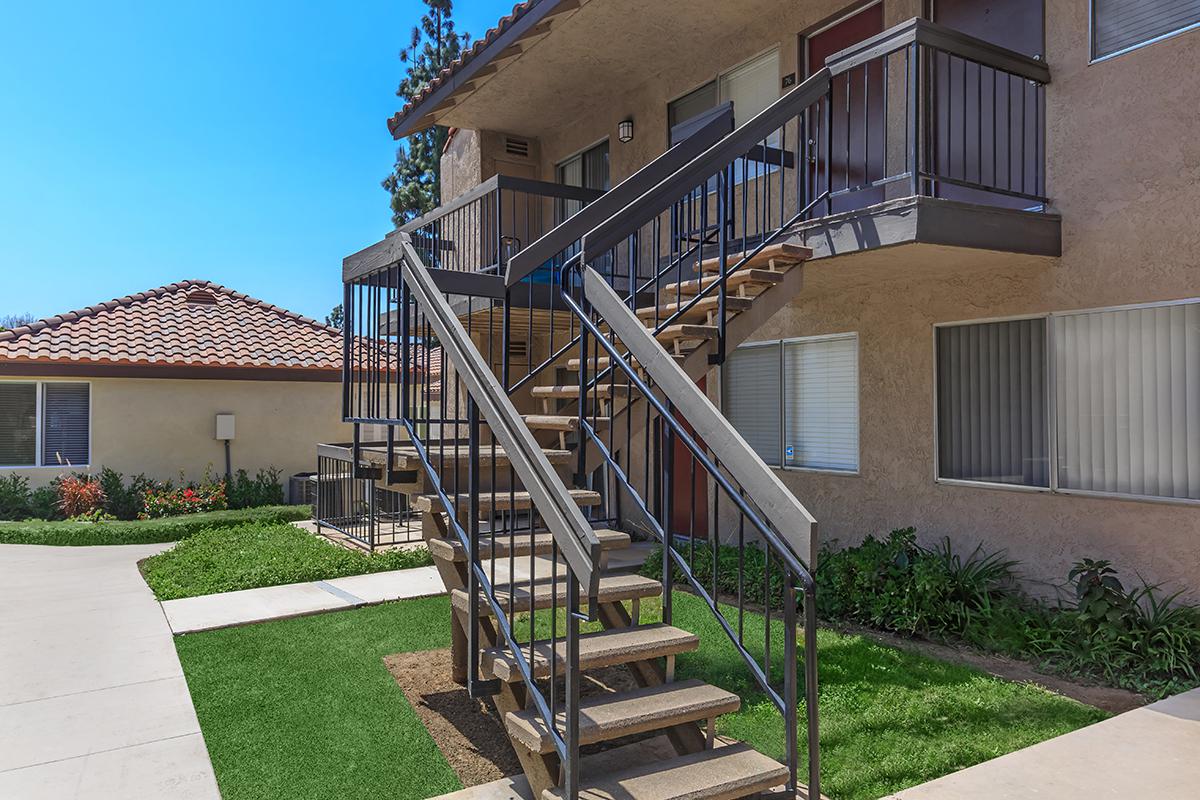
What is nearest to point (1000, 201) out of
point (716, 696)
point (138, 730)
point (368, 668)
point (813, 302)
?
point (813, 302)

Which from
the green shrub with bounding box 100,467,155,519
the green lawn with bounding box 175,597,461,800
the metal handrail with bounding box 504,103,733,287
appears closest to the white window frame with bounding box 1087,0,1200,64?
the metal handrail with bounding box 504,103,733,287

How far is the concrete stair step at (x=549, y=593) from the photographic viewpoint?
11.7 feet

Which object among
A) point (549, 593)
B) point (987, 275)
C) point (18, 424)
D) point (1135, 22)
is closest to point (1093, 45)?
point (1135, 22)

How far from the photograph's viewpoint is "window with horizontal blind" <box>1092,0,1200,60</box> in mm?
5168

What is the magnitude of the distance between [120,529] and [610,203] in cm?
893

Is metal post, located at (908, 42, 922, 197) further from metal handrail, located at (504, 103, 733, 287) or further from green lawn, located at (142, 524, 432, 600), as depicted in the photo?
green lawn, located at (142, 524, 432, 600)

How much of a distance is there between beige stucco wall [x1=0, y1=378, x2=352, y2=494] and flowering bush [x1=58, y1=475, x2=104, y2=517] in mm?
601

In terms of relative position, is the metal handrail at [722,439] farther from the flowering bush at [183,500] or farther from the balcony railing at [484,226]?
the flowering bush at [183,500]

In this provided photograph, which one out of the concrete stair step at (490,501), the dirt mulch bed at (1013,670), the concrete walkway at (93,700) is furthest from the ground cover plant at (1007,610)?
the concrete walkway at (93,700)

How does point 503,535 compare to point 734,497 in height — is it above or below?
below

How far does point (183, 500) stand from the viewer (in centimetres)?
1196

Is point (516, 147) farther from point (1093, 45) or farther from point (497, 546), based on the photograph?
point (497, 546)

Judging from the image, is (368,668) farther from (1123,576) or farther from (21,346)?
(21,346)

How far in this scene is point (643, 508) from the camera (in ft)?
13.0
